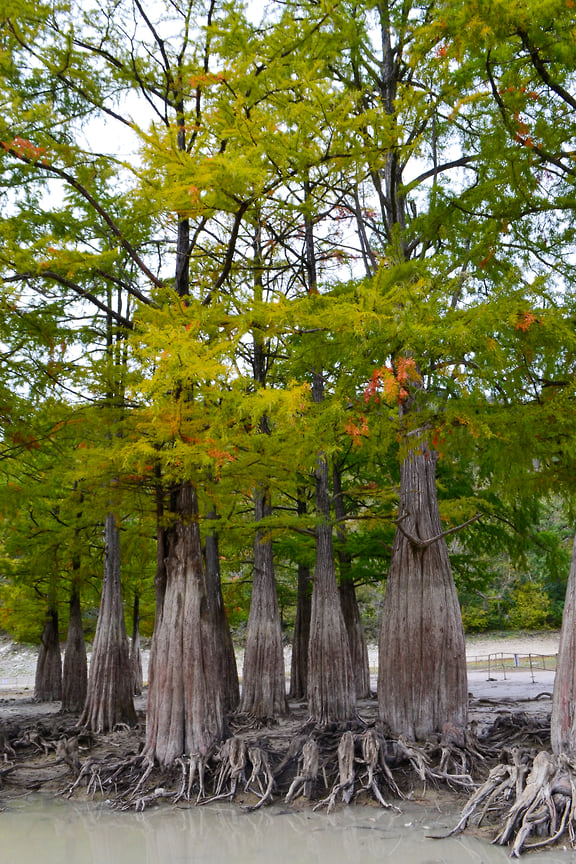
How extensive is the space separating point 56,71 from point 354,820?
34.6ft

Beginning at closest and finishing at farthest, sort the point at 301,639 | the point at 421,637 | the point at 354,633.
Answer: the point at 421,637 < the point at 354,633 < the point at 301,639

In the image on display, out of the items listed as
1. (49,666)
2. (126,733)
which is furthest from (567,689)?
(49,666)

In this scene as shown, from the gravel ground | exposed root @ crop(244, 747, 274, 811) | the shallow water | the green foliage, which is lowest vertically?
the gravel ground

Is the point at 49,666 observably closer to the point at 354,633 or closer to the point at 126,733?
the point at 354,633

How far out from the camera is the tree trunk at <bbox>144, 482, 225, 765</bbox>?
403 inches

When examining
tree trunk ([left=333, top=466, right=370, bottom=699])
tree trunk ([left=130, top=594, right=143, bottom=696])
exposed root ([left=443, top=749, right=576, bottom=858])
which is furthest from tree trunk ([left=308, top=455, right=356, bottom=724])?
tree trunk ([left=130, top=594, right=143, bottom=696])

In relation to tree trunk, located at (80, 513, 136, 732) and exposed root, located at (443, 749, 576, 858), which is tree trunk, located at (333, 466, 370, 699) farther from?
exposed root, located at (443, 749, 576, 858)

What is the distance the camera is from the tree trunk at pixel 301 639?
21.5 metres

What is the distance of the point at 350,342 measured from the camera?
8.59 metres

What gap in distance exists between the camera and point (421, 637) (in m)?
11.5

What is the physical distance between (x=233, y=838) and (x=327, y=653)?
621 cm

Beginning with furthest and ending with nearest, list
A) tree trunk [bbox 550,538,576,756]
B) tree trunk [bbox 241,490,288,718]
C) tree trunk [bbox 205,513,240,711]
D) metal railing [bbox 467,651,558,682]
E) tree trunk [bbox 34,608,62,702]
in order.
→ metal railing [bbox 467,651,558,682]
tree trunk [bbox 34,608,62,702]
tree trunk [bbox 205,513,240,711]
tree trunk [bbox 241,490,288,718]
tree trunk [bbox 550,538,576,756]

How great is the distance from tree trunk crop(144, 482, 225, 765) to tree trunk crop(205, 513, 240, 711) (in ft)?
19.8

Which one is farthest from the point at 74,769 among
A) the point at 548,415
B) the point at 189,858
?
the point at 548,415
